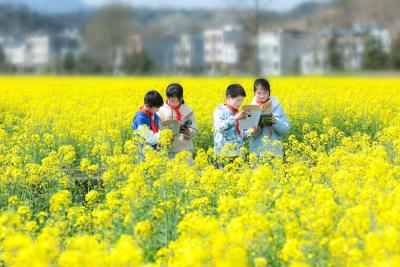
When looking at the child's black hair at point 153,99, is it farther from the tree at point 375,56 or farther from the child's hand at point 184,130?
the tree at point 375,56

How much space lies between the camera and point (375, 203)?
216 inches

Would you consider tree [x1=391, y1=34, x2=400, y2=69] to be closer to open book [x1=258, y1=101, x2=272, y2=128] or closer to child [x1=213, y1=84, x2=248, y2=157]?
child [x1=213, y1=84, x2=248, y2=157]

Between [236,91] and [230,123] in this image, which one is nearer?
[230,123]

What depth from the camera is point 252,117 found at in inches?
305

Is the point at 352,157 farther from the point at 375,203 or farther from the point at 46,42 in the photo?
the point at 46,42

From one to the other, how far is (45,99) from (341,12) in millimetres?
101400

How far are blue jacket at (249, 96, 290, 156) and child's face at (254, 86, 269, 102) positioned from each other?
8cm

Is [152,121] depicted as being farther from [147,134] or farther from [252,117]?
[252,117]

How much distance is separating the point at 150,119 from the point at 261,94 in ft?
3.82

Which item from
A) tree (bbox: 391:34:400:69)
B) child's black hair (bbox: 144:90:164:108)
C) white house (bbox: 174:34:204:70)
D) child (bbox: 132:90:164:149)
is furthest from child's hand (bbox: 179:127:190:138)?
white house (bbox: 174:34:204:70)

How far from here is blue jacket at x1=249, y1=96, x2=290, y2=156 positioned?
8140mm

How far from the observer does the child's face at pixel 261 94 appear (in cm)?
812

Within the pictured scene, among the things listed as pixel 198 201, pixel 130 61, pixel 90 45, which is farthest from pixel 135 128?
pixel 90 45

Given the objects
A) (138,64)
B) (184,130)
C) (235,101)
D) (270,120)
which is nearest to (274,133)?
(270,120)
